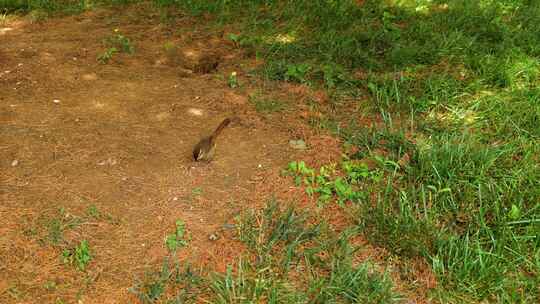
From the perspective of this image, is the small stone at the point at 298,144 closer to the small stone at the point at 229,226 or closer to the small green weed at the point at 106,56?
the small stone at the point at 229,226

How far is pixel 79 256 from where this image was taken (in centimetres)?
239

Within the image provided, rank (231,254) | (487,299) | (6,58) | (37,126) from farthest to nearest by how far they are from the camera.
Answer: (6,58), (37,126), (231,254), (487,299)

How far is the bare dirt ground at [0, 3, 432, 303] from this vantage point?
7.88 ft

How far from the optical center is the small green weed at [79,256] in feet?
7.75

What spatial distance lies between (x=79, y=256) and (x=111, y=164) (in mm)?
722

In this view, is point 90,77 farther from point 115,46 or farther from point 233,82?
point 233,82

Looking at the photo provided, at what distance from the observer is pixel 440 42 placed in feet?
14.1

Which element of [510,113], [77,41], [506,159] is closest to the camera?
[506,159]

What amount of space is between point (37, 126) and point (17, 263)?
1.19 metres

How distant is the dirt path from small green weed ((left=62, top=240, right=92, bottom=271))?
0.03 m

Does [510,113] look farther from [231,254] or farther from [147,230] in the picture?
[147,230]

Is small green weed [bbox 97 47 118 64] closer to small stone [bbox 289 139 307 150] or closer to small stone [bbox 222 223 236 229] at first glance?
small stone [bbox 289 139 307 150]

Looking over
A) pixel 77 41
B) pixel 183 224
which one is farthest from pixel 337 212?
pixel 77 41

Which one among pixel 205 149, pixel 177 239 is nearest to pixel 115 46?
pixel 205 149
